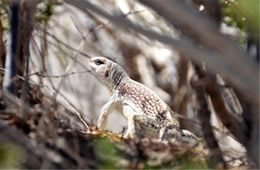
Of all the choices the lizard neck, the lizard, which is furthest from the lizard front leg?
the lizard neck

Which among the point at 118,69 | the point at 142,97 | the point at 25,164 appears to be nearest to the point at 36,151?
the point at 25,164

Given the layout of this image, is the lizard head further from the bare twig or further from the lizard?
the bare twig

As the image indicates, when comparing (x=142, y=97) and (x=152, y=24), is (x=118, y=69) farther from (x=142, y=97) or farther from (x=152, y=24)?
(x=152, y=24)

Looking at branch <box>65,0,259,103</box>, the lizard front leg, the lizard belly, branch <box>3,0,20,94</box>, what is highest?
branch <box>65,0,259,103</box>

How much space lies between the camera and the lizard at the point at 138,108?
551 centimetres

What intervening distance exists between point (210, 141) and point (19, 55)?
2014 millimetres

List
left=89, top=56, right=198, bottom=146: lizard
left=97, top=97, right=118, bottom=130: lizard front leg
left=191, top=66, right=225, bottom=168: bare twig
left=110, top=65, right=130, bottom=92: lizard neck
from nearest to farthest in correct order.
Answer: left=191, top=66, right=225, bottom=168: bare twig
left=89, top=56, right=198, bottom=146: lizard
left=97, top=97, right=118, bottom=130: lizard front leg
left=110, top=65, right=130, bottom=92: lizard neck

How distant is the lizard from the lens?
5.51 meters

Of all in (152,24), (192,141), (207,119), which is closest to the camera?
(207,119)

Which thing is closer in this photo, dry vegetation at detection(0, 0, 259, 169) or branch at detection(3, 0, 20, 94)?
dry vegetation at detection(0, 0, 259, 169)

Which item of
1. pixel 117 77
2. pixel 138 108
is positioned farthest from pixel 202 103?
pixel 117 77

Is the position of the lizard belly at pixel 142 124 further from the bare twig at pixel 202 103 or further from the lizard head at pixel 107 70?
the bare twig at pixel 202 103

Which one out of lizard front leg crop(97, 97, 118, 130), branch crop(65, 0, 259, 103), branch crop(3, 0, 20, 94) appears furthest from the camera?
lizard front leg crop(97, 97, 118, 130)

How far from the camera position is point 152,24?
30.9 feet
